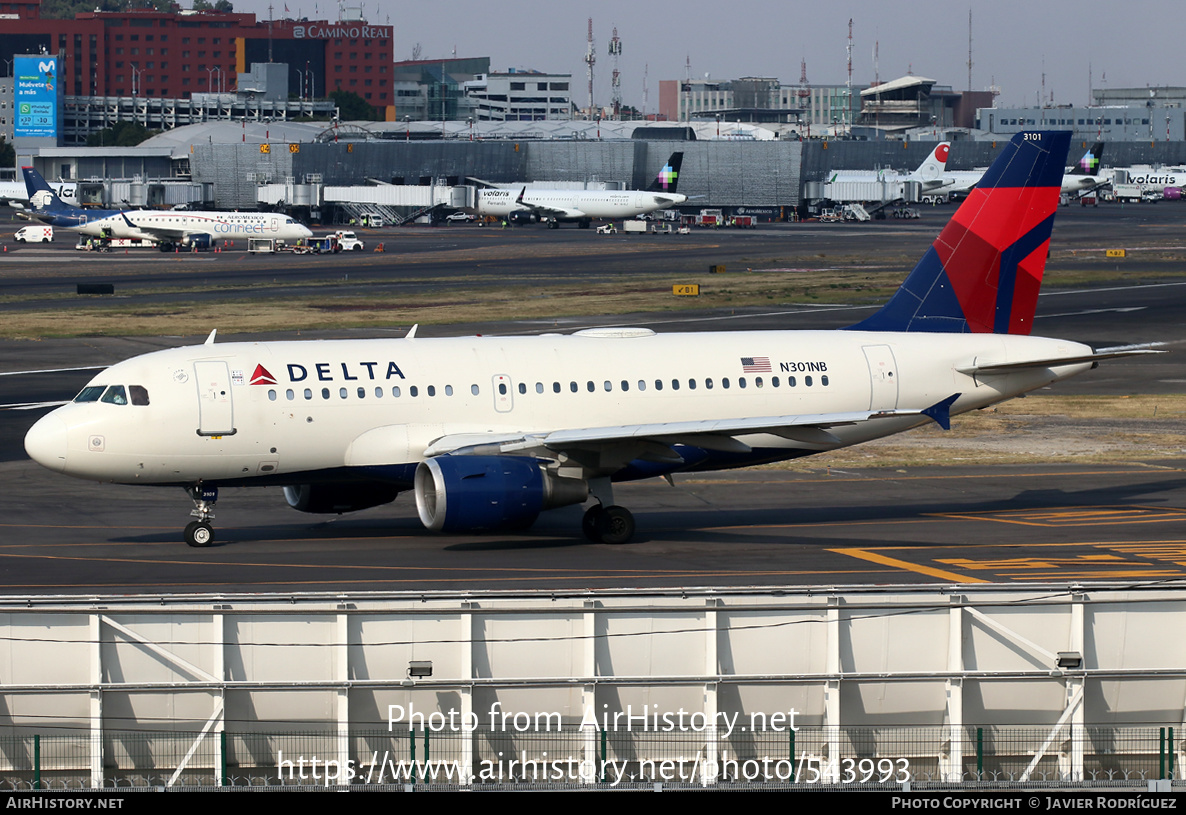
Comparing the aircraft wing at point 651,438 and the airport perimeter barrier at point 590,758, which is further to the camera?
the aircraft wing at point 651,438

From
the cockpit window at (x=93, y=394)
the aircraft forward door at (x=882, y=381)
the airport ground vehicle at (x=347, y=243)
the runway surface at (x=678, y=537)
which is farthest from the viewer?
the airport ground vehicle at (x=347, y=243)

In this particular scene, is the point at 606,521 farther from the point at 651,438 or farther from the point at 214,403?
the point at 214,403

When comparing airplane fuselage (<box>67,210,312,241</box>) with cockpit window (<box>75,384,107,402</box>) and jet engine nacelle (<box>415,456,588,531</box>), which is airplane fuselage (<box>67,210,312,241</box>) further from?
jet engine nacelle (<box>415,456,588,531</box>)

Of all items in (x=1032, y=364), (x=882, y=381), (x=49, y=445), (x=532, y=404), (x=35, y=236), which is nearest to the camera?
(x=49, y=445)

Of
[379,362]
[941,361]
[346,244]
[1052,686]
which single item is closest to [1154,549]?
[941,361]

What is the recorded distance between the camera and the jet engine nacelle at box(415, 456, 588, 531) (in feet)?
112

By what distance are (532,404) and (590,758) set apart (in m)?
17.2

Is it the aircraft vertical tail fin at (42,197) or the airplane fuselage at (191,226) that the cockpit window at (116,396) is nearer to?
the airplane fuselage at (191,226)

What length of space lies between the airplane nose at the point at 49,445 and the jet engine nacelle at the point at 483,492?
8611 mm

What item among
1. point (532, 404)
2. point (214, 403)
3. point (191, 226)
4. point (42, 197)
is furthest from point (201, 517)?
point (42, 197)

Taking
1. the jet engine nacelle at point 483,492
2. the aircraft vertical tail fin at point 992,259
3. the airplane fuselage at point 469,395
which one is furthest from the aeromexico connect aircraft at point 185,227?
the jet engine nacelle at point 483,492

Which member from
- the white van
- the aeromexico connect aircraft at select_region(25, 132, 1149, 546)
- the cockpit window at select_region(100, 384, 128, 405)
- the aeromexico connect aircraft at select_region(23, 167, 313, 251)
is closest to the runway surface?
the aeromexico connect aircraft at select_region(25, 132, 1149, 546)

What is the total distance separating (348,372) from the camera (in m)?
36.8

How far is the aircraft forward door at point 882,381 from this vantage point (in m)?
40.2
